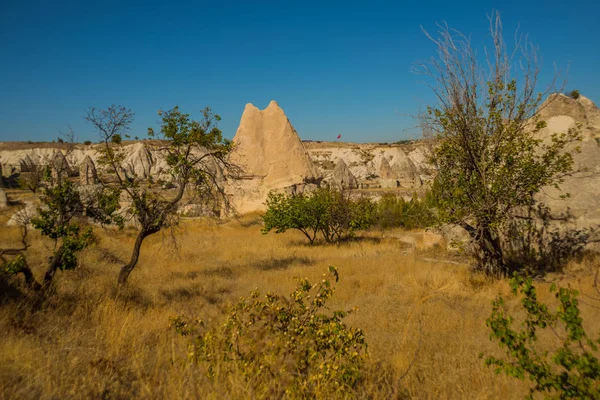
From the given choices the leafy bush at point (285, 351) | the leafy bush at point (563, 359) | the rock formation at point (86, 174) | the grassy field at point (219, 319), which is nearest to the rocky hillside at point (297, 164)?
the rock formation at point (86, 174)

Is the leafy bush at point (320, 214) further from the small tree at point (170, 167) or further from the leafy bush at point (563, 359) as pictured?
the leafy bush at point (563, 359)

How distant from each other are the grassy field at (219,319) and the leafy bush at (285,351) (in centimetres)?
17

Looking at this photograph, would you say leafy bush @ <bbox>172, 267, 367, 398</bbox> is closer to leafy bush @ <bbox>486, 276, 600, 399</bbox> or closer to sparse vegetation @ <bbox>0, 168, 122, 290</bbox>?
leafy bush @ <bbox>486, 276, 600, 399</bbox>

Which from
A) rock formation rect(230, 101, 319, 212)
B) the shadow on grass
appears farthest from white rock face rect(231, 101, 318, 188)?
the shadow on grass

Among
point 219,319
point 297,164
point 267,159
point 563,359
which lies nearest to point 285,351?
point 563,359

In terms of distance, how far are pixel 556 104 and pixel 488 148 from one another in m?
5.17

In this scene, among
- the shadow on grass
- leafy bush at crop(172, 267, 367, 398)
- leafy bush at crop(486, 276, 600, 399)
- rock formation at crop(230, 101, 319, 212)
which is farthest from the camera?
rock formation at crop(230, 101, 319, 212)

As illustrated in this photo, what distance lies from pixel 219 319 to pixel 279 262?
546cm

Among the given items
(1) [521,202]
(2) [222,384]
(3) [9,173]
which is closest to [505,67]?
(1) [521,202]

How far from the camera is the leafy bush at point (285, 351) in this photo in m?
2.82

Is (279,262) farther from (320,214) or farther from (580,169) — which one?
(580,169)

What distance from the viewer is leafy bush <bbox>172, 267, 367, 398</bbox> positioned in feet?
9.25

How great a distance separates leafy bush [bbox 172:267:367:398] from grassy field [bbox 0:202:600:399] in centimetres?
17

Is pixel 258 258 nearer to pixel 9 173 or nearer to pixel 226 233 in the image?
pixel 226 233
